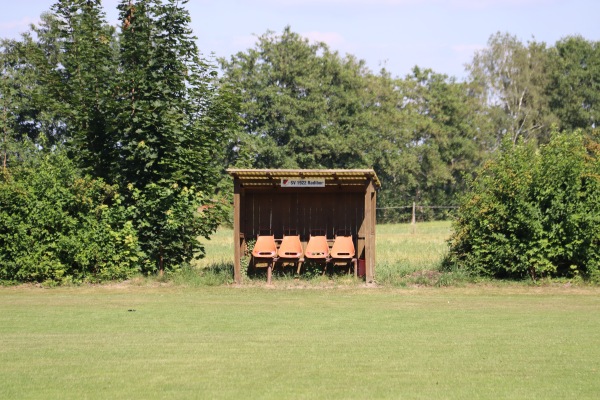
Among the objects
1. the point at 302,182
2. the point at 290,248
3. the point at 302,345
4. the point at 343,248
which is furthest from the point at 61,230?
the point at 302,345

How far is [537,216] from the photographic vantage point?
17406 mm

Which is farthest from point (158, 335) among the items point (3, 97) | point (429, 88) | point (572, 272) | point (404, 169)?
point (429, 88)

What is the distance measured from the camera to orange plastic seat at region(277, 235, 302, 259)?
729 inches

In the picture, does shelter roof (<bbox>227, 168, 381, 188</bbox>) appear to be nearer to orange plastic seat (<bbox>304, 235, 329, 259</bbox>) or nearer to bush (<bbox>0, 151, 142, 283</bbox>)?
orange plastic seat (<bbox>304, 235, 329, 259</bbox>)

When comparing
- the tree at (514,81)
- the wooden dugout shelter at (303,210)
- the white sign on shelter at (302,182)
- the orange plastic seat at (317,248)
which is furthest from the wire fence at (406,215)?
the white sign on shelter at (302,182)

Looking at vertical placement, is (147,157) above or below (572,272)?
above

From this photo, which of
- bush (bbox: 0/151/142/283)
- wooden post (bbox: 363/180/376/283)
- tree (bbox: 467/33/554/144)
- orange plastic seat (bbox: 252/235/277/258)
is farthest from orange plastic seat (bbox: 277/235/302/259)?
tree (bbox: 467/33/554/144)

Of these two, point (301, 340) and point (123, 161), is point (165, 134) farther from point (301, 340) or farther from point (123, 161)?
point (301, 340)

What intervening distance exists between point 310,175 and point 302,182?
28cm

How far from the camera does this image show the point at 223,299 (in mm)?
15898

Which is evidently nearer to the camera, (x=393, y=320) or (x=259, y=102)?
(x=393, y=320)

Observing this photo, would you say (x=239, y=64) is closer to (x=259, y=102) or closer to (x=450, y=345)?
(x=259, y=102)

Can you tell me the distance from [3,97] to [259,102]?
57.4 feet

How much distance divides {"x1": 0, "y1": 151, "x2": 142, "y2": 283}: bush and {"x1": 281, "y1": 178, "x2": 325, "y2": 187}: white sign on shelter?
356cm
